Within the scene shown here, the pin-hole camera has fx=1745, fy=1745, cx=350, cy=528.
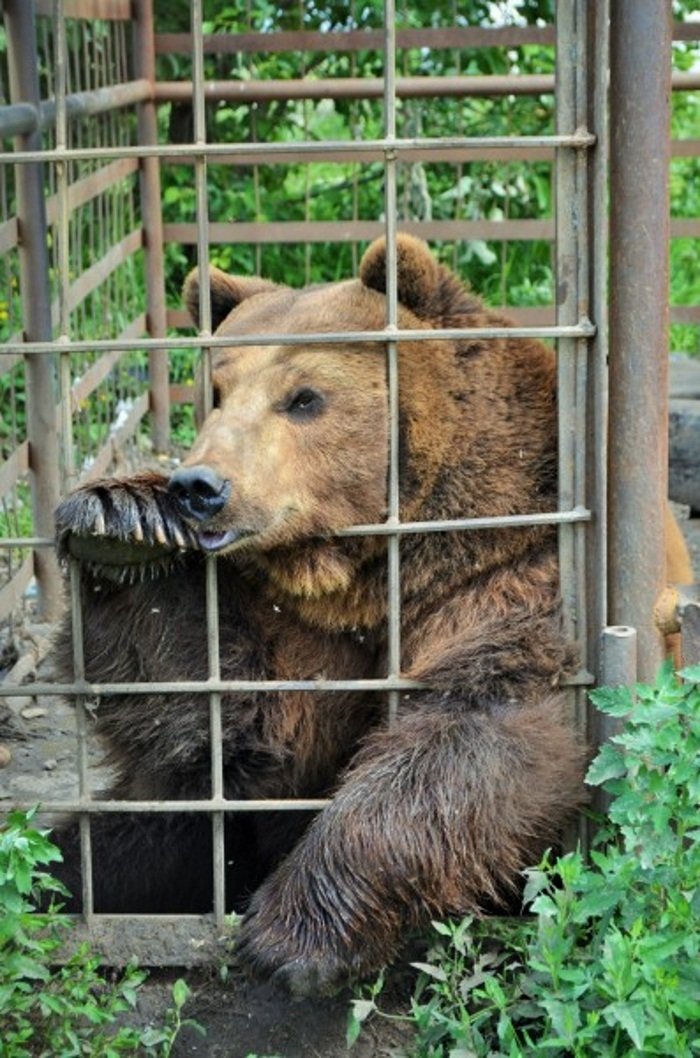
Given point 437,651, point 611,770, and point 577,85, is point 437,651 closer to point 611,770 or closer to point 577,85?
point 611,770

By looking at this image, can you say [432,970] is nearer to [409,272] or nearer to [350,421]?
[350,421]

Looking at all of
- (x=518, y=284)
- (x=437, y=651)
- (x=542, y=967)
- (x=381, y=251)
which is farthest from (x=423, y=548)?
(x=518, y=284)

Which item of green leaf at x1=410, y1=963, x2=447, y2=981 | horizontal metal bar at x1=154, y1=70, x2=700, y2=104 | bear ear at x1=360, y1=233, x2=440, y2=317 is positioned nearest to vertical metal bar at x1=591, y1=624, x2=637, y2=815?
green leaf at x1=410, y1=963, x2=447, y2=981

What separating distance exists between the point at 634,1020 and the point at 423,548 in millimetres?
1662

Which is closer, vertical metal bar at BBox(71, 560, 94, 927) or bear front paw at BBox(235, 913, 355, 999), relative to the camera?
bear front paw at BBox(235, 913, 355, 999)

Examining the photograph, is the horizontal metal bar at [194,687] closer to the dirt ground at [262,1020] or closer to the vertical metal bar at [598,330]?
the dirt ground at [262,1020]

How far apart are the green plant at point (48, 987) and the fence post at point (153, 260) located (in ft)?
17.4

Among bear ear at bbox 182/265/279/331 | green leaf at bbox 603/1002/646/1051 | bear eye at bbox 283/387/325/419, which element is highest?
bear ear at bbox 182/265/279/331

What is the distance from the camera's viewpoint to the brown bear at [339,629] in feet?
14.0

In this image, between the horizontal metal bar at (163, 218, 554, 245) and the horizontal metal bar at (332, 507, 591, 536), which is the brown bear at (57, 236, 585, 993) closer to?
the horizontal metal bar at (332, 507, 591, 536)

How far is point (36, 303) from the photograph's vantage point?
275 inches

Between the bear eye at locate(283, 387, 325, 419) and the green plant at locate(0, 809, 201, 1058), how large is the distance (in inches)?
52.5

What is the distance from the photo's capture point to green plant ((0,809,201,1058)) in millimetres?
3656

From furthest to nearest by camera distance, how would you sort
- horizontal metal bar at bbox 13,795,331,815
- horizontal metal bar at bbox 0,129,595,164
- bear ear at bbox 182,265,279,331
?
bear ear at bbox 182,265,279,331, horizontal metal bar at bbox 13,795,331,815, horizontal metal bar at bbox 0,129,595,164
